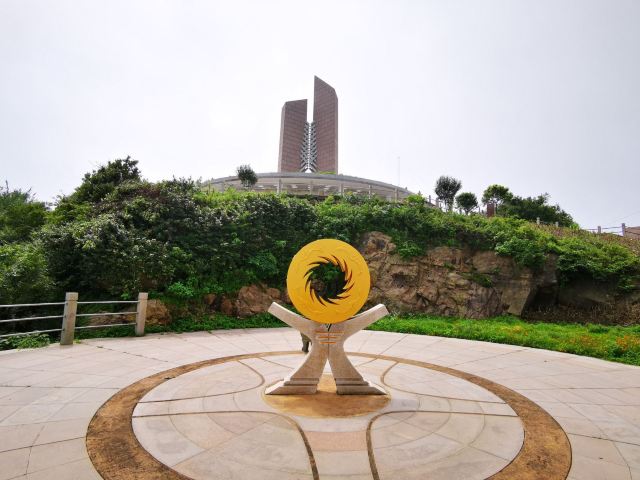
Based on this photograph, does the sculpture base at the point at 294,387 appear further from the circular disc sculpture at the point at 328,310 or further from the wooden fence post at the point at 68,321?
the wooden fence post at the point at 68,321

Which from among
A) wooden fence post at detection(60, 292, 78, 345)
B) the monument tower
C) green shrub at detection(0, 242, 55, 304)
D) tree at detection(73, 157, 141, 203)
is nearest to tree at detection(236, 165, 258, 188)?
tree at detection(73, 157, 141, 203)

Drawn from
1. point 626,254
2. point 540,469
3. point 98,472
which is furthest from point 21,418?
point 626,254

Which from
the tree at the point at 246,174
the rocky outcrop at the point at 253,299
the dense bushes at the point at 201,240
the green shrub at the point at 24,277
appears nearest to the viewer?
the green shrub at the point at 24,277

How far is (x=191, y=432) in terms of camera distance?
371 cm

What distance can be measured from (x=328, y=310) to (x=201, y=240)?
8249mm

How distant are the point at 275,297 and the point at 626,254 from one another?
50.4ft

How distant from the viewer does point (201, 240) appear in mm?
12336

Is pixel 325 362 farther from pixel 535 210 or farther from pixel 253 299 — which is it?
pixel 535 210

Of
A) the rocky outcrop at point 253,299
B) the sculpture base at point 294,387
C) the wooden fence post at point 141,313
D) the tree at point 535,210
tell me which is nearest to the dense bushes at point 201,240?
the rocky outcrop at point 253,299

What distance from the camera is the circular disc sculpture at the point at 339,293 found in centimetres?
537

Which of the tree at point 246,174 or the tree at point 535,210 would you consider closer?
the tree at point 246,174

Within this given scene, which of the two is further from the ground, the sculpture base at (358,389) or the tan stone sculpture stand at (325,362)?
the tan stone sculpture stand at (325,362)

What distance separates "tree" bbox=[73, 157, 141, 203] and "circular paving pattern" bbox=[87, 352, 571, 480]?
13.9 meters

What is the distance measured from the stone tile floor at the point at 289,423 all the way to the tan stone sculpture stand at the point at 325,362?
45 centimetres
